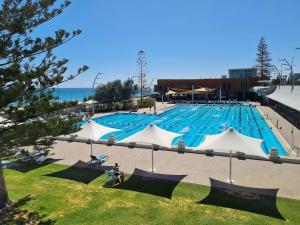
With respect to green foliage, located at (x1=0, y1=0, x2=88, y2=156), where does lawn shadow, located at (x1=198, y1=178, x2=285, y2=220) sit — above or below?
below

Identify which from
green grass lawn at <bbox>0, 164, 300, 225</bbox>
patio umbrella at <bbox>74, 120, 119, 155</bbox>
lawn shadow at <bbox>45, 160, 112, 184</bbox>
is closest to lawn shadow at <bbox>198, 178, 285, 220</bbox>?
green grass lawn at <bbox>0, 164, 300, 225</bbox>

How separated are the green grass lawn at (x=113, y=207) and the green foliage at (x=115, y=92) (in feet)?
98.1

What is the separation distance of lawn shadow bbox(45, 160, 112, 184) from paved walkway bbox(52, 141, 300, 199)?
832mm

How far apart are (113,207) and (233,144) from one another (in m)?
5.61

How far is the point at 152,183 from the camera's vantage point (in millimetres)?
12039

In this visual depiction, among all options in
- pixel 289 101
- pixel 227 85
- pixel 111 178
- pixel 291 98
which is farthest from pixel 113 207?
pixel 227 85

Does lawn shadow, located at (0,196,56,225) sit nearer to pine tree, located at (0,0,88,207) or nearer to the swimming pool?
pine tree, located at (0,0,88,207)

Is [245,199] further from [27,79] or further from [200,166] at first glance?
[27,79]

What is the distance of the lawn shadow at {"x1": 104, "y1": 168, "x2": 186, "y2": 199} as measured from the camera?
11.2m

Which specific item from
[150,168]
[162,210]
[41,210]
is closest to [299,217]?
[162,210]

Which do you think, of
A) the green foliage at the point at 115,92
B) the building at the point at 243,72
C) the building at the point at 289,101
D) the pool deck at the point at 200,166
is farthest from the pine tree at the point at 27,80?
the building at the point at 243,72

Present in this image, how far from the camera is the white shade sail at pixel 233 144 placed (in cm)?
1184

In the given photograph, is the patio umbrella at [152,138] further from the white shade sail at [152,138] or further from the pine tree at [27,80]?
the pine tree at [27,80]

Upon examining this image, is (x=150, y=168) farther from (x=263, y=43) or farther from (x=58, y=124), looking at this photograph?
(x=263, y=43)
